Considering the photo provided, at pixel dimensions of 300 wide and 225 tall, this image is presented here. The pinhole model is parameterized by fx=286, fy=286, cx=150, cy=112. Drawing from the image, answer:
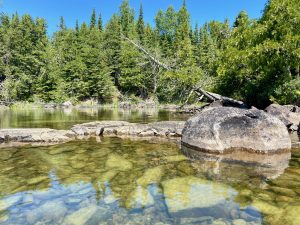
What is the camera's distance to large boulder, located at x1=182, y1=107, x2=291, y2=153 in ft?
27.6

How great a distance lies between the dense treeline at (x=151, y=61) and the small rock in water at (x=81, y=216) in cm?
1472

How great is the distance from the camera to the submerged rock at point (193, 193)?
4730 mm

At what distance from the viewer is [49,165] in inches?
285

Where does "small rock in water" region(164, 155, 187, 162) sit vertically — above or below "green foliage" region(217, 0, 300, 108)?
below

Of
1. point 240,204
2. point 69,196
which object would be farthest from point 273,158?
point 69,196

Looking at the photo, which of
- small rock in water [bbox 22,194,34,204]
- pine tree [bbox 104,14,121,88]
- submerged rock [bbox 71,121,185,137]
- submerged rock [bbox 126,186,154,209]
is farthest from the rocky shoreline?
pine tree [bbox 104,14,121,88]

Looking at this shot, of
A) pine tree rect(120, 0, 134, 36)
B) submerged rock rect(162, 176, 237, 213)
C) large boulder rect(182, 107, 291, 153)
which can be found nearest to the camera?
submerged rock rect(162, 176, 237, 213)

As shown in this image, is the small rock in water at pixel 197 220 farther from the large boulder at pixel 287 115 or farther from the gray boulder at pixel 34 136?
the large boulder at pixel 287 115

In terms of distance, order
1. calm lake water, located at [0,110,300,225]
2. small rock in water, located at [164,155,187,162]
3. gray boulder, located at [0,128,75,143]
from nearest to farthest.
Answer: calm lake water, located at [0,110,300,225]
small rock in water, located at [164,155,187,162]
gray boulder, located at [0,128,75,143]

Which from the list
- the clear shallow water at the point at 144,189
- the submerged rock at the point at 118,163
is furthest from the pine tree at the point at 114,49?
the clear shallow water at the point at 144,189

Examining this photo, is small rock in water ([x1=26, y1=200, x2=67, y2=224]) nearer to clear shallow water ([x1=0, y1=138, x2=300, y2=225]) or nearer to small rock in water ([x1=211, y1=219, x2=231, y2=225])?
clear shallow water ([x1=0, y1=138, x2=300, y2=225])

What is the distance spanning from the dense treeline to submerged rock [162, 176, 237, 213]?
12.7 metres

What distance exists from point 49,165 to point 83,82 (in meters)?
46.1

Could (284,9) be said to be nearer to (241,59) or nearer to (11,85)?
(241,59)
